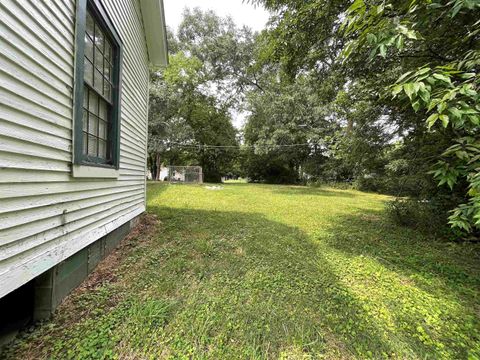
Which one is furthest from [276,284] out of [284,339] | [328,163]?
[328,163]

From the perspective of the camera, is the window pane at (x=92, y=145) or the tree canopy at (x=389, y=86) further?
the window pane at (x=92, y=145)

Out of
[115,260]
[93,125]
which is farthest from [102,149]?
[115,260]

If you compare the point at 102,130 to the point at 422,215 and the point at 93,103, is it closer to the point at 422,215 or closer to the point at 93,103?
the point at 93,103

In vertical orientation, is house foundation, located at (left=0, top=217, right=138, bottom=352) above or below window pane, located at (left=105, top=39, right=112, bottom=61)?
below

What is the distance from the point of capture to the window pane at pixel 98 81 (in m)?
2.56

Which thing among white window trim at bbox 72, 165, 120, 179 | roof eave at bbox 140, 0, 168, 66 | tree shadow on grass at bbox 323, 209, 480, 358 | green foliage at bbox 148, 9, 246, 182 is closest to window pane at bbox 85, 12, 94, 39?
white window trim at bbox 72, 165, 120, 179

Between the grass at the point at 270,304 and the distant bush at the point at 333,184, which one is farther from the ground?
the distant bush at the point at 333,184

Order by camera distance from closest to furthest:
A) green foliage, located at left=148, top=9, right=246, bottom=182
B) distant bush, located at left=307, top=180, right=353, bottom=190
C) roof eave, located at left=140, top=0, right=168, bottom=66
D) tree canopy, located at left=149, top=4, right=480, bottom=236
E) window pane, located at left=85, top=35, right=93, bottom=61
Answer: tree canopy, located at left=149, top=4, right=480, bottom=236 < window pane, located at left=85, top=35, right=93, bottom=61 < roof eave, located at left=140, top=0, right=168, bottom=66 < green foliage, located at left=148, top=9, right=246, bottom=182 < distant bush, located at left=307, top=180, right=353, bottom=190

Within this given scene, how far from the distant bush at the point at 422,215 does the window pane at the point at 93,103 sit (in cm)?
564

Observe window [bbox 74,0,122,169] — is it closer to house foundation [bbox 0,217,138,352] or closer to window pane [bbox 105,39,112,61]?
window pane [bbox 105,39,112,61]

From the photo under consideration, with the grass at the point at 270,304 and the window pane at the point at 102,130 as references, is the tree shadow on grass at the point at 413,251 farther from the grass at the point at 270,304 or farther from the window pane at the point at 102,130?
the window pane at the point at 102,130

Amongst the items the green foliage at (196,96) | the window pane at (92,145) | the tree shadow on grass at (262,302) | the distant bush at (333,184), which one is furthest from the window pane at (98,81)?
the distant bush at (333,184)

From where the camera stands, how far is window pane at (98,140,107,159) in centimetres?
278

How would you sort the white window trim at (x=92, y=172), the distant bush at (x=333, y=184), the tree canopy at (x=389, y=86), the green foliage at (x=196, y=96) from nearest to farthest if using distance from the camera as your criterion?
the tree canopy at (x=389, y=86) < the white window trim at (x=92, y=172) < the green foliage at (x=196, y=96) < the distant bush at (x=333, y=184)
